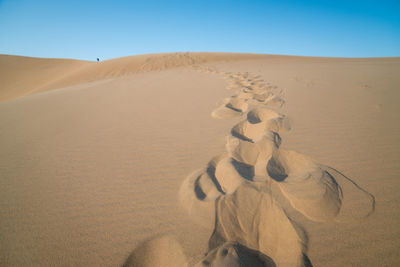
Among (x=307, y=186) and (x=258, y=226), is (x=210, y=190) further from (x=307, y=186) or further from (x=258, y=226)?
(x=307, y=186)

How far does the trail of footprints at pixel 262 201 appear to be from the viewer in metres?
0.73

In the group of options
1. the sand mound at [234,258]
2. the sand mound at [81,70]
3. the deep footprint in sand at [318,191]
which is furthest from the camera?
the sand mound at [81,70]

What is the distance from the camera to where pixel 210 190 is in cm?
103

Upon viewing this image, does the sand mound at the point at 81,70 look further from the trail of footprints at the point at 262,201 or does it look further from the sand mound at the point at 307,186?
the sand mound at the point at 307,186

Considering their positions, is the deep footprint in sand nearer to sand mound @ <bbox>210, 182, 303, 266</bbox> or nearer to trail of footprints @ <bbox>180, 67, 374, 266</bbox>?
trail of footprints @ <bbox>180, 67, 374, 266</bbox>

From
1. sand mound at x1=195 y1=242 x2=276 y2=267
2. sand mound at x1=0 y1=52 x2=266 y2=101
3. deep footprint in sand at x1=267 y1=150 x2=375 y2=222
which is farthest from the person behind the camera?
sand mound at x1=0 y1=52 x2=266 y2=101

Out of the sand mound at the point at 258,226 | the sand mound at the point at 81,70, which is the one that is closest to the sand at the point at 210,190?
the sand mound at the point at 258,226

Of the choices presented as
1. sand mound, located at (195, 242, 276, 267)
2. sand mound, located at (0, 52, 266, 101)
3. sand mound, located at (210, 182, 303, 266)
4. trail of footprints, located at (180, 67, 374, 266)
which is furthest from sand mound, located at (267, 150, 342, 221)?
sand mound, located at (0, 52, 266, 101)

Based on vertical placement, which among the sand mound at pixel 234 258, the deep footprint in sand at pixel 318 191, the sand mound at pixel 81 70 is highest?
the sand mound at pixel 81 70

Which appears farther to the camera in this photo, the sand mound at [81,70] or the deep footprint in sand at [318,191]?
the sand mound at [81,70]

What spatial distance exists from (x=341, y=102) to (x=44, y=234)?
3296 millimetres

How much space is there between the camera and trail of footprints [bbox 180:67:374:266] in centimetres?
73

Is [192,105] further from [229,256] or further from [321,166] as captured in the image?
[229,256]

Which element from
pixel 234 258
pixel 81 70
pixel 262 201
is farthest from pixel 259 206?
pixel 81 70
